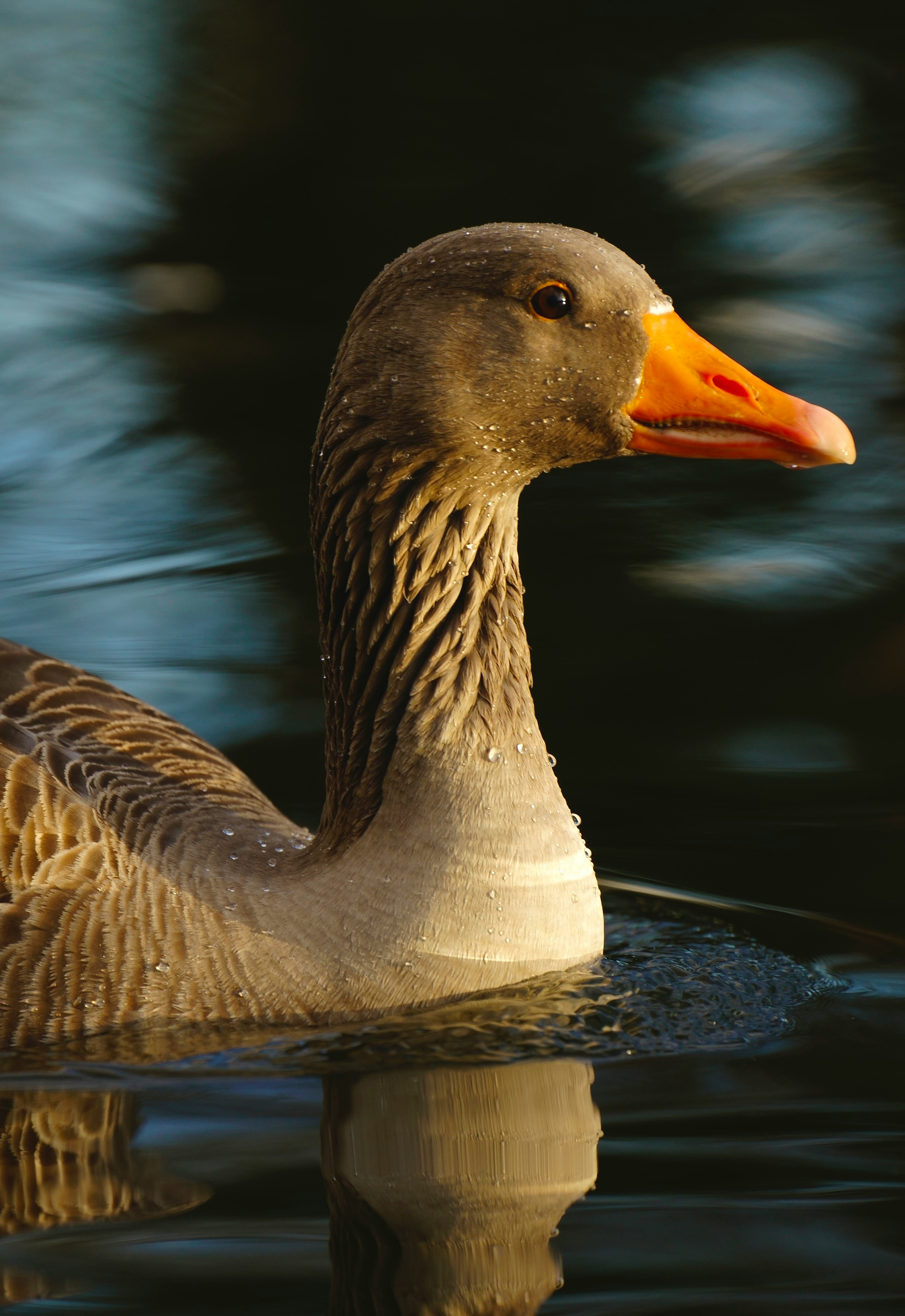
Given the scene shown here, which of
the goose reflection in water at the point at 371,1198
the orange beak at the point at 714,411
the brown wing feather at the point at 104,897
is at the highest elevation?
the orange beak at the point at 714,411

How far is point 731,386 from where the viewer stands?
5.51m

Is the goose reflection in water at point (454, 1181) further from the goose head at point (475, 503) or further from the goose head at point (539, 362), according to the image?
the goose head at point (539, 362)

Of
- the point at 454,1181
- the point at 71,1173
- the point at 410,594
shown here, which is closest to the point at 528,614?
the point at 410,594

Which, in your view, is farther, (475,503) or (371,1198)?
(475,503)

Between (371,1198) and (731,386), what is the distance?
275 cm

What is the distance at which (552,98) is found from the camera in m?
15.6

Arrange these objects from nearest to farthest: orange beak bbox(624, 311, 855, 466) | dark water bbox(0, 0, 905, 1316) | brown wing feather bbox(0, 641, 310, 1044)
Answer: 1. dark water bbox(0, 0, 905, 1316)
2. brown wing feather bbox(0, 641, 310, 1044)
3. orange beak bbox(624, 311, 855, 466)

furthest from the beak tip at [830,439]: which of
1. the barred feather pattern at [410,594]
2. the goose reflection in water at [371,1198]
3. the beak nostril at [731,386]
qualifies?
the goose reflection in water at [371,1198]

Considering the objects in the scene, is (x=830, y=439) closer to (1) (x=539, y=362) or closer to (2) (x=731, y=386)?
(2) (x=731, y=386)

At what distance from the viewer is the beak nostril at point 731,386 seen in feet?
18.0

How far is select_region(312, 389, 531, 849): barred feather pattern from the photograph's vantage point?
18.6ft

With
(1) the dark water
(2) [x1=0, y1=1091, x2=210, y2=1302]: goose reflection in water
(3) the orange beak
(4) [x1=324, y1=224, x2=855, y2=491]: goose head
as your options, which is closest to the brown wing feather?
(1) the dark water

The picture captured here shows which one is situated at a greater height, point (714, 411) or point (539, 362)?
point (539, 362)

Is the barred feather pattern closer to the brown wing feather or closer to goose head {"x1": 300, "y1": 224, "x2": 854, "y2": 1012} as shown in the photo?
goose head {"x1": 300, "y1": 224, "x2": 854, "y2": 1012}
